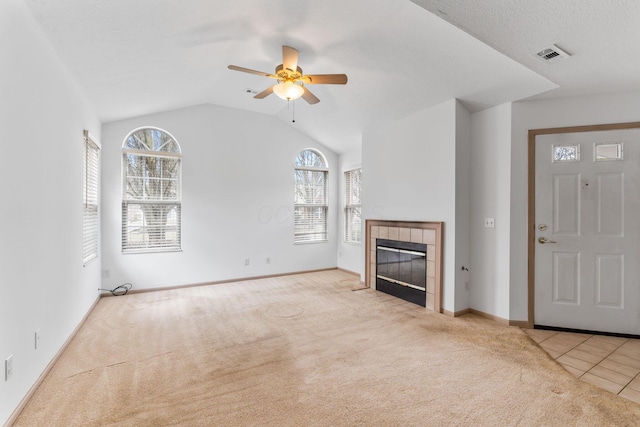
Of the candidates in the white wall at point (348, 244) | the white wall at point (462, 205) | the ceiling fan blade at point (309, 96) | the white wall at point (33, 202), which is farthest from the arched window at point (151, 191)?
the white wall at point (462, 205)

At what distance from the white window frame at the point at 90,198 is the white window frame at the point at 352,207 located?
13.9 ft

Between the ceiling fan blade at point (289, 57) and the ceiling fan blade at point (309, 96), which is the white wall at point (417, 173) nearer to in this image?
the ceiling fan blade at point (309, 96)

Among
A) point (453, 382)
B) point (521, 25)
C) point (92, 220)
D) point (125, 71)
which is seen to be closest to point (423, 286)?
point (453, 382)

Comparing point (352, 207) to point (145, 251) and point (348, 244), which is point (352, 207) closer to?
point (348, 244)

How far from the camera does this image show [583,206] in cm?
309

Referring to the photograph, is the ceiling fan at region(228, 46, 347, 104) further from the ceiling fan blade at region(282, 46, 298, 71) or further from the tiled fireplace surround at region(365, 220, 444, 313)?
the tiled fireplace surround at region(365, 220, 444, 313)

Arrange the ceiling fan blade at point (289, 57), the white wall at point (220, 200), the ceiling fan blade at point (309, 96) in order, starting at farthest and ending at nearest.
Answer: the white wall at point (220, 200)
the ceiling fan blade at point (309, 96)
the ceiling fan blade at point (289, 57)

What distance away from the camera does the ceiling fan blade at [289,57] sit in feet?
8.60

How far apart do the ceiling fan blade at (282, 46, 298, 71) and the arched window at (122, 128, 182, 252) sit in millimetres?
2967

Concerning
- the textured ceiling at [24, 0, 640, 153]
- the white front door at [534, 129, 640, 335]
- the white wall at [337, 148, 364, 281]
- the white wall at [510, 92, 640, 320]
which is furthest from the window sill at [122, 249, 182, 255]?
the white front door at [534, 129, 640, 335]

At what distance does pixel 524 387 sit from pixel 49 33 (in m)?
4.38

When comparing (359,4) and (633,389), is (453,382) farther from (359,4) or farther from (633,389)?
(359,4)

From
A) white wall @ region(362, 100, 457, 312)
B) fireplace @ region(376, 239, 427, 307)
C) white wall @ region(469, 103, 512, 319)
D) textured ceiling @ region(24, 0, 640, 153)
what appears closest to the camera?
textured ceiling @ region(24, 0, 640, 153)

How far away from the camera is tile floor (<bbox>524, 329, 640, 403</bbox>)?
7.14 ft
